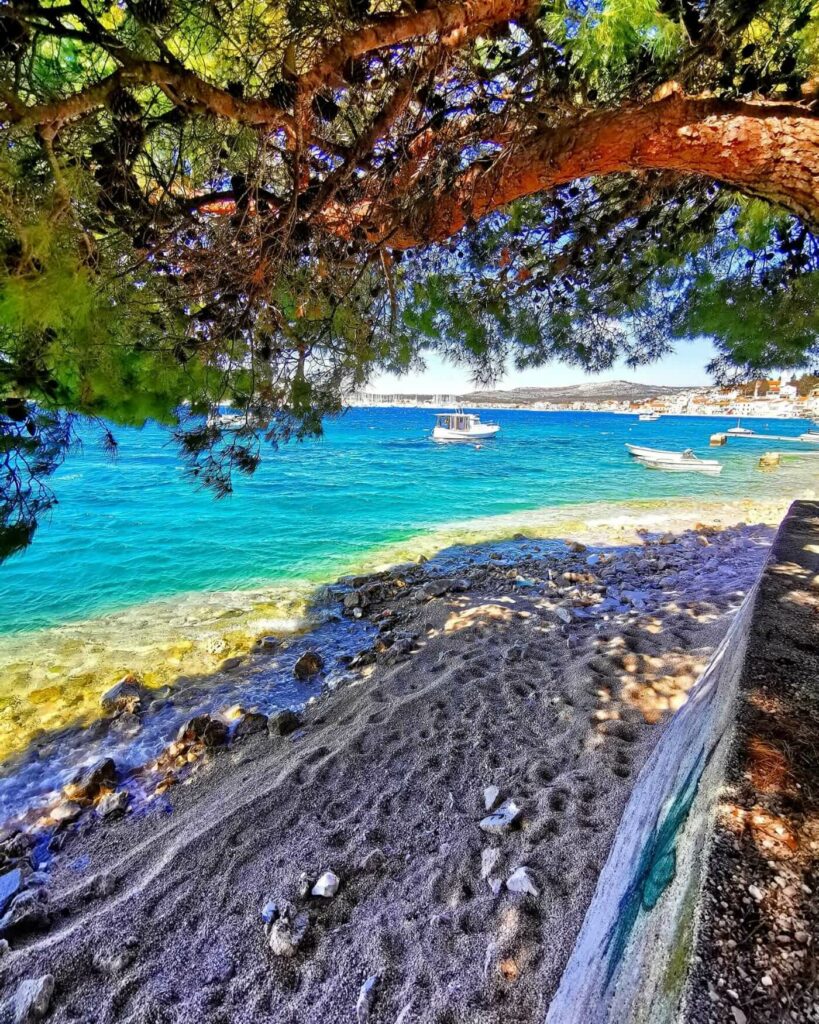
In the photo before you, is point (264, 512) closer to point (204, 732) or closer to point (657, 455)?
point (204, 732)

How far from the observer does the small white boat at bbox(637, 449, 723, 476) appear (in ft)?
57.7

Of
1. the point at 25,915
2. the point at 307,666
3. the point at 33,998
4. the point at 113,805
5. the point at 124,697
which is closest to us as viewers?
the point at 33,998

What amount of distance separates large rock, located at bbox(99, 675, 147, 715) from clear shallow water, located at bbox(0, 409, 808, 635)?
2192 millimetres

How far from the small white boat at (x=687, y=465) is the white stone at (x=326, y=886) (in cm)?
1972

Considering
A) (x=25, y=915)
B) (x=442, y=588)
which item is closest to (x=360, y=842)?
(x=25, y=915)

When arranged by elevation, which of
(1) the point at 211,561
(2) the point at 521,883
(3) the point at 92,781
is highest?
(2) the point at 521,883

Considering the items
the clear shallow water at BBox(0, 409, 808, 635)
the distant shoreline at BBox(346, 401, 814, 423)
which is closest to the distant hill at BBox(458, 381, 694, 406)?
the distant shoreline at BBox(346, 401, 814, 423)

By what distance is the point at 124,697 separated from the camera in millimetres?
4043

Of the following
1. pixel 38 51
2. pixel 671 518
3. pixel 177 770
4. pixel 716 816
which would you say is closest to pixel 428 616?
pixel 177 770

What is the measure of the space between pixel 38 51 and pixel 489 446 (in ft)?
95.9

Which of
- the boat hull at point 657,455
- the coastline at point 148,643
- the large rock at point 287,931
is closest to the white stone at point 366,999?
the large rock at point 287,931

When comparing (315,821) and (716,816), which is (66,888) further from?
(716,816)

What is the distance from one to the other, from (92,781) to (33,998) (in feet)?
5.48

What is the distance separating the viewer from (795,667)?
1457 millimetres
